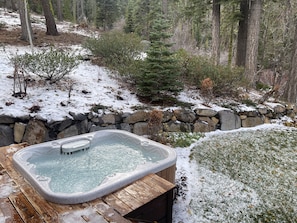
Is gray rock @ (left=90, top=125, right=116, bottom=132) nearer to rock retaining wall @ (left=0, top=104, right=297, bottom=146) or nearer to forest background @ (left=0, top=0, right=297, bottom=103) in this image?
→ rock retaining wall @ (left=0, top=104, right=297, bottom=146)

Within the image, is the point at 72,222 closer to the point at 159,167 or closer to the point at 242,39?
the point at 159,167

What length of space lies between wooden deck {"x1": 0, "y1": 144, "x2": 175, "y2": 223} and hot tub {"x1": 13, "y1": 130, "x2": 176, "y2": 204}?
6cm

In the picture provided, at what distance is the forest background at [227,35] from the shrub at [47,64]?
1.54 m

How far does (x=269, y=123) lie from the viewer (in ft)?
17.7

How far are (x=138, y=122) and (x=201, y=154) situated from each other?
1244mm

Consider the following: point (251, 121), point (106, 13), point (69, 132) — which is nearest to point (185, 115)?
point (251, 121)

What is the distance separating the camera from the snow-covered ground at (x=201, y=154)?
2676 mm

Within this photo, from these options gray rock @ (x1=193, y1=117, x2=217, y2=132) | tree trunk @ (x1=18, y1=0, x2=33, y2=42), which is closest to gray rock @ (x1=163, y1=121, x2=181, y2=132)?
gray rock @ (x1=193, y1=117, x2=217, y2=132)

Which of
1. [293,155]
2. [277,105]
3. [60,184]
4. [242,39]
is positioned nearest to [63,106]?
[60,184]

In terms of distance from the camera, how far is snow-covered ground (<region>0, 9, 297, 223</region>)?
268 centimetres

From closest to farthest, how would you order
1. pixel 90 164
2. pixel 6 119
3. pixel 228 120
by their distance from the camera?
pixel 90 164
pixel 6 119
pixel 228 120

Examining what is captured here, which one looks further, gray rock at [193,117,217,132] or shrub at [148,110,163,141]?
gray rock at [193,117,217,132]

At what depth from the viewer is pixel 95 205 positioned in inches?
77.5

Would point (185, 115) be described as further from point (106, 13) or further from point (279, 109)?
point (106, 13)
